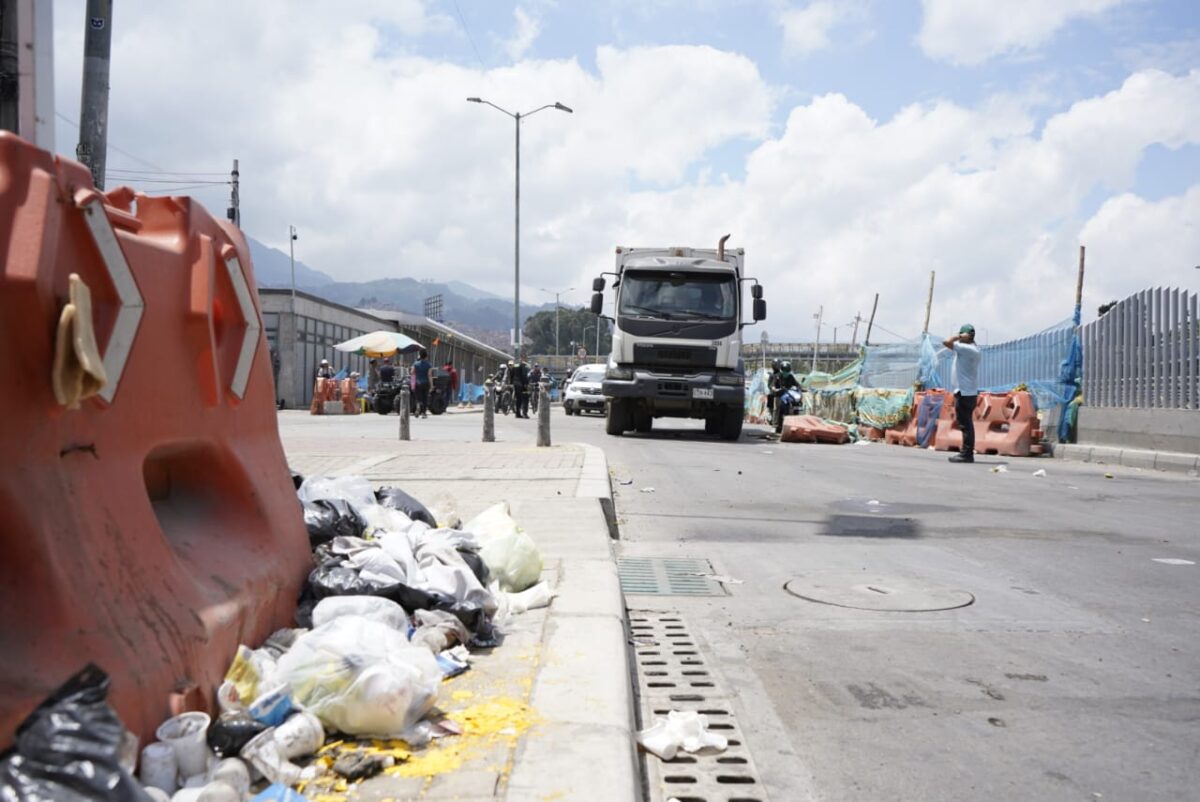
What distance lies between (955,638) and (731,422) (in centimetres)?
1400

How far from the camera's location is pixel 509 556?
4492 millimetres

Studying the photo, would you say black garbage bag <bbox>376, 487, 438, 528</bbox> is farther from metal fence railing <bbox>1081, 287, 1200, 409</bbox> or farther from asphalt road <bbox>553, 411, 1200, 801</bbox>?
metal fence railing <bbox>1081, 287, 1200, 409</bbox>

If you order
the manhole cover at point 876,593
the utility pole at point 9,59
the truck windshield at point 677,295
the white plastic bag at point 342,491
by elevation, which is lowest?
the manhole cover at point 876,593

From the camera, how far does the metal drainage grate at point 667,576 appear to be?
17.3 feet

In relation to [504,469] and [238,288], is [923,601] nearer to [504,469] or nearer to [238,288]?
[238,288]

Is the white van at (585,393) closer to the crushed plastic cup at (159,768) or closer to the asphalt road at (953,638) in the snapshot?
the asphalt road at (953,638)

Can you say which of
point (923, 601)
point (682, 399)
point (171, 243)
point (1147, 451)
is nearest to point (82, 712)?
point (171, 243)

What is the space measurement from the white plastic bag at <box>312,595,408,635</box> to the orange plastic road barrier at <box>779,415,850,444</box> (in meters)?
16.2

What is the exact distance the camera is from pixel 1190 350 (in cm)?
1337

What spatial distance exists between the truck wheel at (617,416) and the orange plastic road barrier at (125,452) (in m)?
15.1

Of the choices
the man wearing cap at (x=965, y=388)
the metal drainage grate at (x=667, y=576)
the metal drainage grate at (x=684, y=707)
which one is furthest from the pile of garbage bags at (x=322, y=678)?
the man wearing cap at (x=965, y=388)

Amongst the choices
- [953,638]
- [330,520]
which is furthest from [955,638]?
[330,520]

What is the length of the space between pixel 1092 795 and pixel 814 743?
30.7 inches

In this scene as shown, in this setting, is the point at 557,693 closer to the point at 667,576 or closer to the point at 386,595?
the point at 386,595
